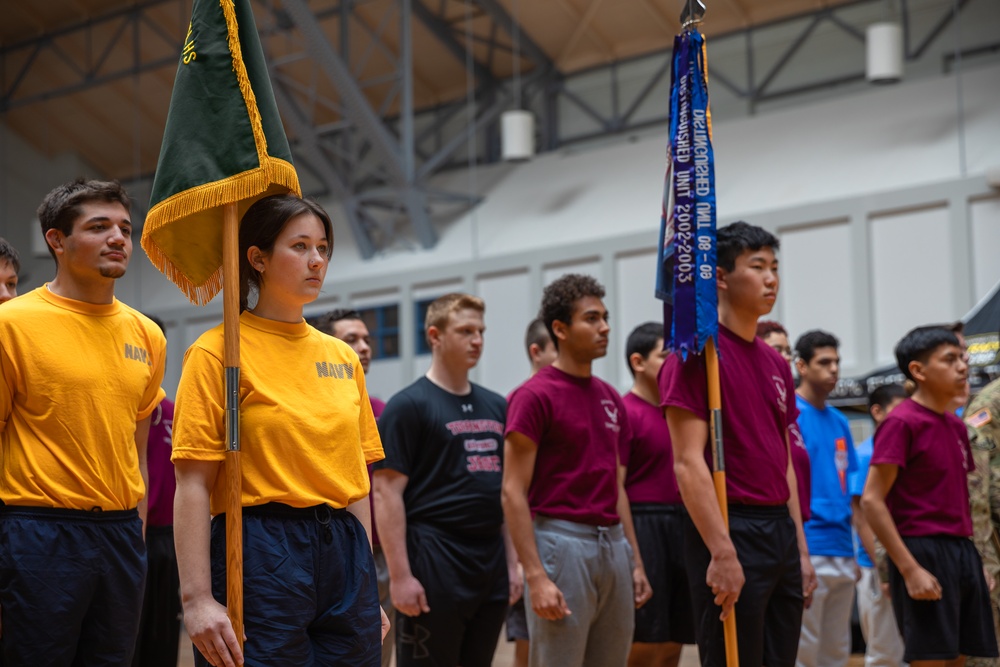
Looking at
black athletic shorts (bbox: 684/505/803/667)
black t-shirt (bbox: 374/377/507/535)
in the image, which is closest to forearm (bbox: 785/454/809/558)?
black athletic shorts (bbox: 684/505/803/667)

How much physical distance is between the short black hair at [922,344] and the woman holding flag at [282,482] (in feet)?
11.3

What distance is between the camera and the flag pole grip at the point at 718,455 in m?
3.99

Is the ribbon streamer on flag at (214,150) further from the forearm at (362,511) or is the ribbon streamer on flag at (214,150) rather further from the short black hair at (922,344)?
the short black hair at (922,344)

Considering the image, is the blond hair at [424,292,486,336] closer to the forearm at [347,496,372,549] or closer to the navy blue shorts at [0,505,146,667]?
the navy blue shorts at [0,505,146,667]

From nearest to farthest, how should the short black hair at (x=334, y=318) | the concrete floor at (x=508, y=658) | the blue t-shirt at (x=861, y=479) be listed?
the short black hair at (x=334, y=318)
the blue t-shirt at (x=861, y=479)
the concrete floor at (x=508, y=658)

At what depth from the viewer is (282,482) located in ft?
9.56

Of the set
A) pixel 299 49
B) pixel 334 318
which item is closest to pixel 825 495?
pixel 334 318

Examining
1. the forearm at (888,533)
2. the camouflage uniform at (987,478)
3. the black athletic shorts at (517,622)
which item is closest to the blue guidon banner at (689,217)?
the forearm at (888,533)

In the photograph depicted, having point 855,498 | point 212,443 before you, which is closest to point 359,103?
point 855,498

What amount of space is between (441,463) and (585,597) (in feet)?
2.78

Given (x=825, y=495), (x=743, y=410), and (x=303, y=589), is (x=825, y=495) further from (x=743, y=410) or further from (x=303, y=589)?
(x=303, y=589)

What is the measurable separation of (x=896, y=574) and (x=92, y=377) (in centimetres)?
358

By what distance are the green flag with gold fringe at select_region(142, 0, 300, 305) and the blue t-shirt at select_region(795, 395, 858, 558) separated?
4.44 m

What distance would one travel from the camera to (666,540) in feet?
19.8
